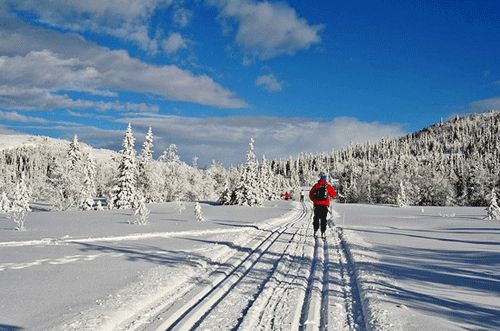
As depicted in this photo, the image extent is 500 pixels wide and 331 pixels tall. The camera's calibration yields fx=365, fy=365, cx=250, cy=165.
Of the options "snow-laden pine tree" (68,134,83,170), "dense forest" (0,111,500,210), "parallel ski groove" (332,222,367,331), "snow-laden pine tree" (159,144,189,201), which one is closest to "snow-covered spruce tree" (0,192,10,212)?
"dense forest" (0,111,500,210)

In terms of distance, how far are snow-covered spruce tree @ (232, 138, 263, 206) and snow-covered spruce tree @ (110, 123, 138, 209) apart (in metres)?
13.7

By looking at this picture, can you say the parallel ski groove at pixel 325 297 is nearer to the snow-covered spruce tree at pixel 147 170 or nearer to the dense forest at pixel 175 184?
the dense forest at pixel 175 184

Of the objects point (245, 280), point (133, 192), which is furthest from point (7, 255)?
point (133, 192)

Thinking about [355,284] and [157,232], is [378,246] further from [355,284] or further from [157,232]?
[157,232]

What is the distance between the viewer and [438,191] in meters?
90.9

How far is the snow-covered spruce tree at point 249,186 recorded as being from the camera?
49375mm

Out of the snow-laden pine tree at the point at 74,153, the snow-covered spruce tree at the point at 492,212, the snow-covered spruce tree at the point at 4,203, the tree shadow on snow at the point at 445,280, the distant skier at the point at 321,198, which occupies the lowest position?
the snow-covered spruce tree at the point at 4,203

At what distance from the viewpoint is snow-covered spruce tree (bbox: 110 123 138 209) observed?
144 ft

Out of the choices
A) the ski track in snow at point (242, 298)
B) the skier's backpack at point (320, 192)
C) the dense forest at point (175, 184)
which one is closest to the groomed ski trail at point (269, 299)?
the ski track in snow at point (242, 298)

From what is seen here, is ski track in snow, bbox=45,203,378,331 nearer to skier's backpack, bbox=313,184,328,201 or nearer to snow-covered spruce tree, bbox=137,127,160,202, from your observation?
skier's backpack, bbox=313,184,328,201

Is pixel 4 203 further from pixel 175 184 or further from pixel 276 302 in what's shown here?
pixel 276 302

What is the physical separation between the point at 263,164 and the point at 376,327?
72.7m

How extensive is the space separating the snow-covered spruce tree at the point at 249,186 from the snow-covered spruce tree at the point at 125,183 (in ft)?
45.0

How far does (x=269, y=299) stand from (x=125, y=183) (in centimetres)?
4194
